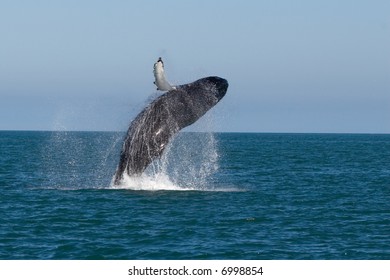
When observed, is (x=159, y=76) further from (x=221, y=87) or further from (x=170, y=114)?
(x=221, y=87)

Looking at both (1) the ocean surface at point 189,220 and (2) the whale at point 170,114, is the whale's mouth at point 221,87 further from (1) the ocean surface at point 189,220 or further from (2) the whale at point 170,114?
(1) the ocean surface at point 189,220

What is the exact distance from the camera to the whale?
28.1 m

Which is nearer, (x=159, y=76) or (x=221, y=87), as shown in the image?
(x=159, y=76)

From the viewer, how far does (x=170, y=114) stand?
28.2 metres

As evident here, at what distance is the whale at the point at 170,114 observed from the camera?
28.1m

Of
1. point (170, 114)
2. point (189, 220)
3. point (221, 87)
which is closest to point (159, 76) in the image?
point (170, 114)

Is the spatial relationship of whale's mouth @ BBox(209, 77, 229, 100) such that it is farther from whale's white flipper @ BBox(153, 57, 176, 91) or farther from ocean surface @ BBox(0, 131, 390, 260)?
whale's white flipper @ BBox(153, 57, 176, 91)

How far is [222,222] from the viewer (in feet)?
85.3

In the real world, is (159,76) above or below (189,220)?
above

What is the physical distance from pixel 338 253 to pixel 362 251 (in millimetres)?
779

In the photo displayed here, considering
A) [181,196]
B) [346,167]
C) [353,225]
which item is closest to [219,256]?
[353,225]

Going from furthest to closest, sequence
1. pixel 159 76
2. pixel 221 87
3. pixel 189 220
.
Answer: pixel 221 87, pixel 189 220, pixel 159 76

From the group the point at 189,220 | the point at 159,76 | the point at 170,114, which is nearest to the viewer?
the point at 159,76

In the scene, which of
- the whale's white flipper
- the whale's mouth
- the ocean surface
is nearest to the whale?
the whale's mouth
